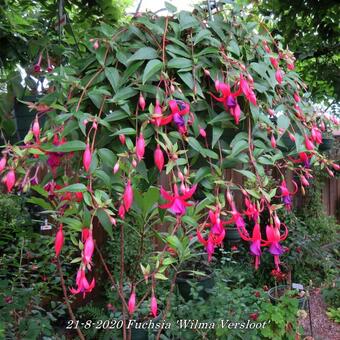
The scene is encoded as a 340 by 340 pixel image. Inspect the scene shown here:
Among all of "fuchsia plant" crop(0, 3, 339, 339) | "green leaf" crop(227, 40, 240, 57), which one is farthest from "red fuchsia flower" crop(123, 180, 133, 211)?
"green leaf" crop(227, 40, 240, 57)

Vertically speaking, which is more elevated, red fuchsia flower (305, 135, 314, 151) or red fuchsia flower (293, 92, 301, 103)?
red fuchsia flower (293, 92, 301, 103)

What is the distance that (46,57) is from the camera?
1.07 metres

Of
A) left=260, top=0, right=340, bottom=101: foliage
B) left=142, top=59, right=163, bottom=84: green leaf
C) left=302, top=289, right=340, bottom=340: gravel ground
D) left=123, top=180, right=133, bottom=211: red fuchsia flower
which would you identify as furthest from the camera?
left=302, top=289, right=340, bottom=340: gravel ground

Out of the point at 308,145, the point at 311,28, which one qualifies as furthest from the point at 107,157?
the point at 311,28

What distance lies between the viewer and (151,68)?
0.64m

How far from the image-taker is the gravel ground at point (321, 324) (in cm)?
246

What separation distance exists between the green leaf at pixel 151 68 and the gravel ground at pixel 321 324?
211 centimetres

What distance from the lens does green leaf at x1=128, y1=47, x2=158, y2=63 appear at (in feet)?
2.17

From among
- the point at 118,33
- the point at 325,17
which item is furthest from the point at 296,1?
the point at 118,33

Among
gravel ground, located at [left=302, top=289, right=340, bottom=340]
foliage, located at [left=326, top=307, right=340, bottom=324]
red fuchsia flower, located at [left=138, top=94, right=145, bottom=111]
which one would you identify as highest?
red fuchsia flower, located at [left=138, top=94, right=145, bottom=111]

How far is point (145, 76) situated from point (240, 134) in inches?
7.5

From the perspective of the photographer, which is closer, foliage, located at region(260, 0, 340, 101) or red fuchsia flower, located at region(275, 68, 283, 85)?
Result: red fuchsia flower, located at region(275, 68, 283, 85)

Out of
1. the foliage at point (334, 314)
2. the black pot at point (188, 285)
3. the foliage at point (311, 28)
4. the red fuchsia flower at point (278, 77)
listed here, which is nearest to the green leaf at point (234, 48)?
the red fuchsia flower at point (278, 77)

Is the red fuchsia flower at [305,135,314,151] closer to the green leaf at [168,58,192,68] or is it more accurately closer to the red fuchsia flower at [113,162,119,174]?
the green leaf at [168,58,192,68]
